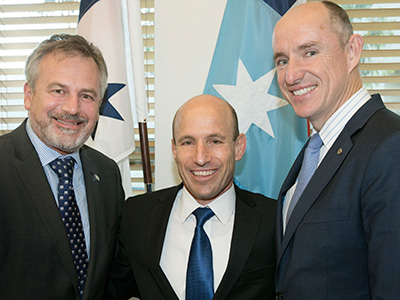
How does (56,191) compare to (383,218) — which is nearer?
(383,218)

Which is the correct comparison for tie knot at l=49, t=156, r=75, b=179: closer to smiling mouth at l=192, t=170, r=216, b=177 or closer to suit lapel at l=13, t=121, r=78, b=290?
suit lapel at l=13, t=121, r=78, b=290

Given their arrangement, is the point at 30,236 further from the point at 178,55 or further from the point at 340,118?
the point at 178,55

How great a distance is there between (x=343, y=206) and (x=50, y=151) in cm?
126

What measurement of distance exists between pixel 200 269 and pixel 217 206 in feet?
1.00

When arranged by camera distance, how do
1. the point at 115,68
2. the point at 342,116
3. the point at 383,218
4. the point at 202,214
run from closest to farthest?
1. the point at 383,218
2. the point at 342,116
3. the point at 202,214
4. the point at 115,68

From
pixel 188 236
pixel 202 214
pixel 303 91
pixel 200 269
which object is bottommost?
pixel 200 269

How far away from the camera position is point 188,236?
1979mm

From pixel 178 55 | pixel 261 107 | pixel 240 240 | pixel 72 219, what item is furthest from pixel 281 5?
pixel 72 219

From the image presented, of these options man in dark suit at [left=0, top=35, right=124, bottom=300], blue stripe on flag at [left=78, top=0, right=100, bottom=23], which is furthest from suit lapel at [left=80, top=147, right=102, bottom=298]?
blue stripe on flag at [left=78, top=0, right=100, bottom=23]

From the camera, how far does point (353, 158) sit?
143 centimetres

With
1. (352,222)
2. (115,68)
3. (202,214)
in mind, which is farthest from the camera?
(115,68)

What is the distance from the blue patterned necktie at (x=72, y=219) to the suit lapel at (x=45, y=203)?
0.07m

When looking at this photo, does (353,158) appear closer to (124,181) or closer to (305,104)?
(305,104)

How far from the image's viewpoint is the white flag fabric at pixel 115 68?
2.72 metres
